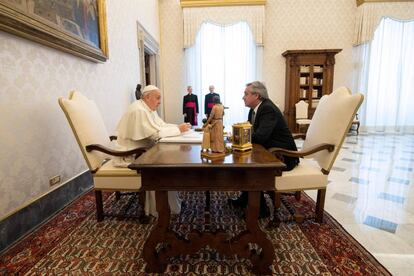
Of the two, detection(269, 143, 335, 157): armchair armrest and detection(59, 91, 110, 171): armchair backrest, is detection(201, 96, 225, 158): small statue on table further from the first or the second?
detection(59, 91, 110, 171): armchair backrest

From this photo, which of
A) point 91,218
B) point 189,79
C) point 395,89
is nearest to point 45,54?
point 91,218

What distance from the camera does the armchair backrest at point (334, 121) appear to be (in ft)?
6.31

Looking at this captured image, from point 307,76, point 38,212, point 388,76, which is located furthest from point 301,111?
point 38,212

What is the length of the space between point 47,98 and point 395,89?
28.7ft

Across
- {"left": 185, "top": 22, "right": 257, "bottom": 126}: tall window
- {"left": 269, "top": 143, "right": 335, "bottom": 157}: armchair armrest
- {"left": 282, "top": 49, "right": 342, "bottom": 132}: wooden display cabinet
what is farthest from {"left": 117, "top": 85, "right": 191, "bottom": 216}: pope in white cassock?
{"left": 282, "top": 49, "right": 342, "bottom": 132}: wooden display cabinet

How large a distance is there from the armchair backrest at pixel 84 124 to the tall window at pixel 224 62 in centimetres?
526

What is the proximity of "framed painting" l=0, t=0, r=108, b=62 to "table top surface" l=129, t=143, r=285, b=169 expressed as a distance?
145 centimetres

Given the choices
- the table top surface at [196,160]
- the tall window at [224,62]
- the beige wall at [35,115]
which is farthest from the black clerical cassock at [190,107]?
the table top surface at [196,160]

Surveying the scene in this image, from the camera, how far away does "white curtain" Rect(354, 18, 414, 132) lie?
719cm

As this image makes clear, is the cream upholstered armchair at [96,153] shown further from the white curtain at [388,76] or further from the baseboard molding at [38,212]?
the white curtain at [388,76]

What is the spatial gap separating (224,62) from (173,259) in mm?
6397

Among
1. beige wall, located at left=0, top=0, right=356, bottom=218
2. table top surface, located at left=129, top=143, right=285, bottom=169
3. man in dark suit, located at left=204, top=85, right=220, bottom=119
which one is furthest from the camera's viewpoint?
man in dark suit, located at left=204, top=85, right=220, bottom=119

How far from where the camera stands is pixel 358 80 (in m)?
7.38

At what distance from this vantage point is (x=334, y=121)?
2039 millimetres
